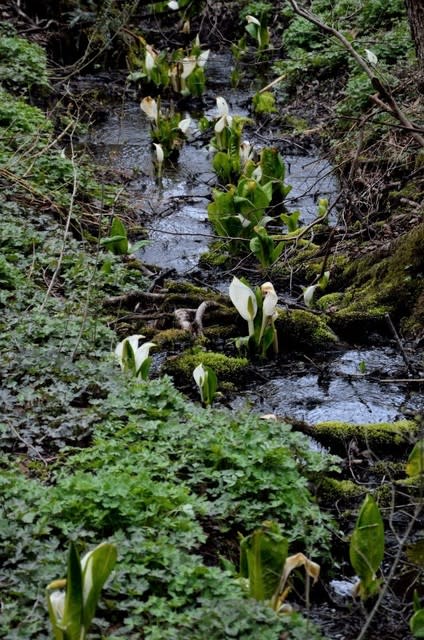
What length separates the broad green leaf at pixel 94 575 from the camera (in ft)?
7.33

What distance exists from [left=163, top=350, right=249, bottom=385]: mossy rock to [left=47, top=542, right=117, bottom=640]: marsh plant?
84.6 inches

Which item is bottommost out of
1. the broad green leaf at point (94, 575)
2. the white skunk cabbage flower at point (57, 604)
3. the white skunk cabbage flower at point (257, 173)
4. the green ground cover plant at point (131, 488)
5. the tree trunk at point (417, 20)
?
the white skunk cabbage flower at point (257, 173)

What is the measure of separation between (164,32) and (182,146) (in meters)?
3.47

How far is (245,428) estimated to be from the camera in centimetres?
319

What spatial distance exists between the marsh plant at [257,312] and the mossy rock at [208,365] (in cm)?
13

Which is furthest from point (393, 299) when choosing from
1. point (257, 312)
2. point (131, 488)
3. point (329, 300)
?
point (131, 488)

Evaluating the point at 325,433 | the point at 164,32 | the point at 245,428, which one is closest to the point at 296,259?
the point at 325,433

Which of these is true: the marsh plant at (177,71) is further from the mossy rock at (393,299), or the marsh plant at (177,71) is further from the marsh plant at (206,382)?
the marsh plant at (206,382)

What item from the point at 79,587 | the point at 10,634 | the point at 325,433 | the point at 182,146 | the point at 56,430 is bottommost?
the point at 182,146

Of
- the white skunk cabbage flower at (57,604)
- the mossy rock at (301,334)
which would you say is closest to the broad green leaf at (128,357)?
the mossy rock at (301,334)

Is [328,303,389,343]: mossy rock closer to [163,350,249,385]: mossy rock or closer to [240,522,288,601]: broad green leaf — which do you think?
[163,350,249,385]: mossy rock

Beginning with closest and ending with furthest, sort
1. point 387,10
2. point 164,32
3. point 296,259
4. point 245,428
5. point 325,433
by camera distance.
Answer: point 245,428, point 325,433, point 296,259, point 387,10, point 164,32

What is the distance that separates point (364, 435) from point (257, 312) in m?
0.99

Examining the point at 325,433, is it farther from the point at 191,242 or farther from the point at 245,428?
the point at 191,242
